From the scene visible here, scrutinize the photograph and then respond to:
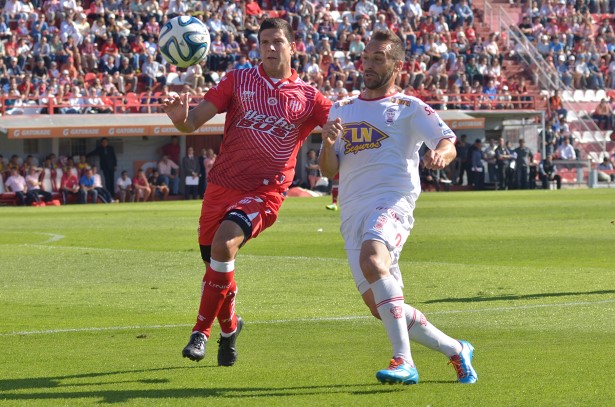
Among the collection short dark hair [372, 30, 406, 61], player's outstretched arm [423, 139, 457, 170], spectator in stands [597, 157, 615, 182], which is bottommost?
spectator in stands [597, 157, 615, 182]

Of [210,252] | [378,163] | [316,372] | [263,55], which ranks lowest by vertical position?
[316,372]

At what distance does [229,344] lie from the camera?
8.52 meters

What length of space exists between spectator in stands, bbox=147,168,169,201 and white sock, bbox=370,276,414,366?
36.8 metres

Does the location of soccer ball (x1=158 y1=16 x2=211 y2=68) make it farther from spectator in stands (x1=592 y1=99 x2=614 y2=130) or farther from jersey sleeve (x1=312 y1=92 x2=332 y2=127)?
spectator in stands (x1=592 y1=99 x2=614 y2=130)

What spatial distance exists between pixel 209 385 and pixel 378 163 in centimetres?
174

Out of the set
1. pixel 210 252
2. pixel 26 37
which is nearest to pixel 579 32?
pixel 26 37

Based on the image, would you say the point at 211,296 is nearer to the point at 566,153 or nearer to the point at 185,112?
the point at 185,112

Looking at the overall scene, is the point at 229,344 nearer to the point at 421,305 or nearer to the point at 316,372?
the point at 316,372

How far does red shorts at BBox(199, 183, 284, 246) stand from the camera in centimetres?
862

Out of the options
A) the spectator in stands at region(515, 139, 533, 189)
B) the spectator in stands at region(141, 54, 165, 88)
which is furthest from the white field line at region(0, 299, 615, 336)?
the spectator in stands at region(515, 139, 533, 189)

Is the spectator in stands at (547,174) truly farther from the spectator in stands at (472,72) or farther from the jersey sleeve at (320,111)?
the jersey sleeve at (320,111)

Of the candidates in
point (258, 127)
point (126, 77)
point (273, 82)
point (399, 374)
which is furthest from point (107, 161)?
point (399, 374)

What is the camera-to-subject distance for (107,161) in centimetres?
4334

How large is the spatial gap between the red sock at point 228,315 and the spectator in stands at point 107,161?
3511 cm
